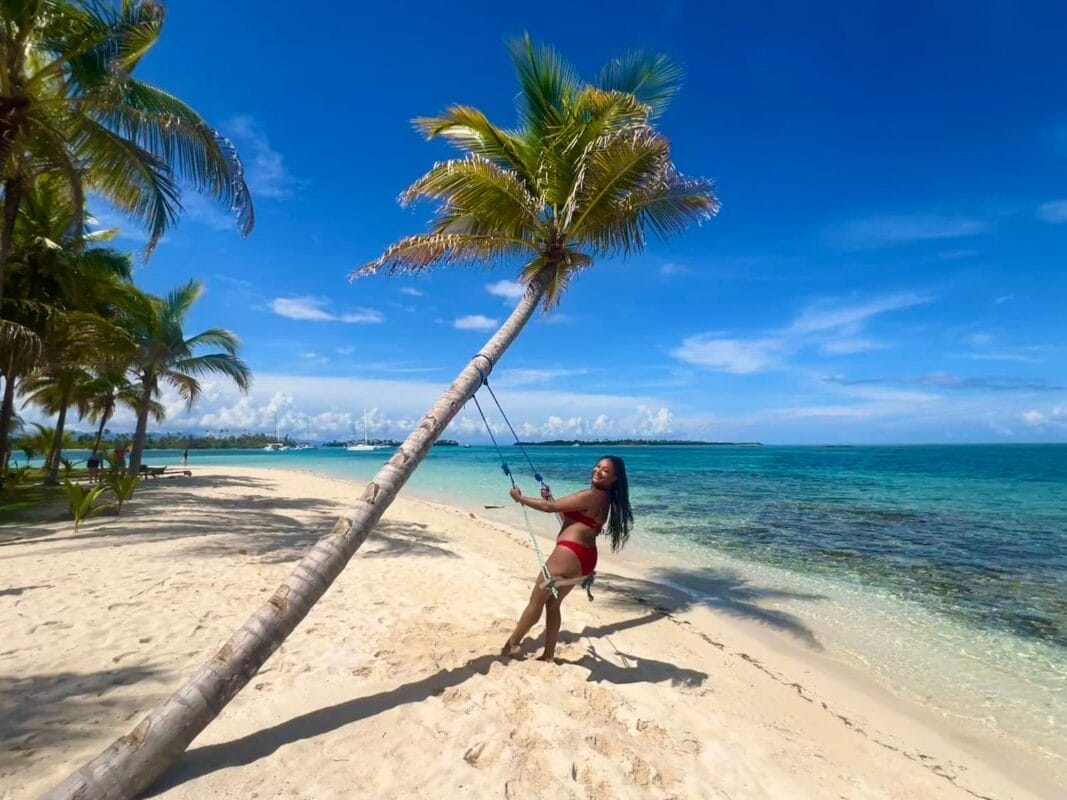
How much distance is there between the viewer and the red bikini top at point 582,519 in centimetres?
414

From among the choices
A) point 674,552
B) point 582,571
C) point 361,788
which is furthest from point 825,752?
point 674,552

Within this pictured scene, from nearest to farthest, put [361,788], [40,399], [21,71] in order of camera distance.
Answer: [361,788] < [21,71] < [40,399]

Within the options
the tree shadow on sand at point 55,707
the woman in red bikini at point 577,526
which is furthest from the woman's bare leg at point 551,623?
the tree shadow on sand at point 55,707

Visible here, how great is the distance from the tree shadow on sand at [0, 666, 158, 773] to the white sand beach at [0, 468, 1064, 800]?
0.6 inches

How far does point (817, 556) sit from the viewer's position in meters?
11.3

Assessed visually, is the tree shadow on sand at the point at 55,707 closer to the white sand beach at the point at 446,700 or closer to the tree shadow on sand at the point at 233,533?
the white sand beach at the point at 446,700

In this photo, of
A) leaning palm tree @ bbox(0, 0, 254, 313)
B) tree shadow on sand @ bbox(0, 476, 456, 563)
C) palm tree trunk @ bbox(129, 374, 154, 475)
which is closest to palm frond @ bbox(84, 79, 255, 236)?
leaning palm tree @ bbox(0, 0, 254, 313)

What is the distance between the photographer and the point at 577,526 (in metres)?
4.14

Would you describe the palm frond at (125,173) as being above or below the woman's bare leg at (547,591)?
above

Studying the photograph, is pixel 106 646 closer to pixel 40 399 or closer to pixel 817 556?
pixel 817 556

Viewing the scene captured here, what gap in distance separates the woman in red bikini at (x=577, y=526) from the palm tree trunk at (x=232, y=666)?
39.3 inches

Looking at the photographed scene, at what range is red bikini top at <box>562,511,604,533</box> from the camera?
4137 mm

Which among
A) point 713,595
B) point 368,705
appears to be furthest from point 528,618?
point 713,595

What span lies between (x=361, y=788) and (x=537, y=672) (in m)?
1.70
